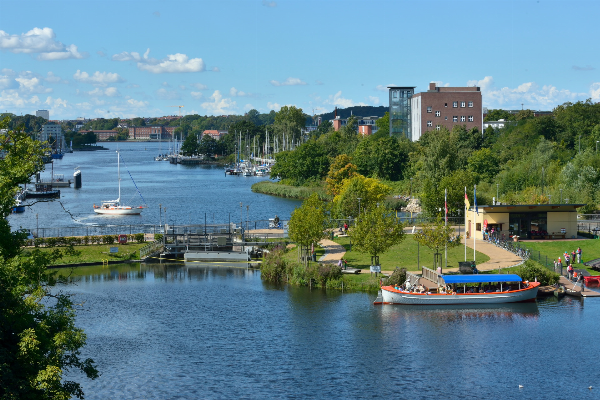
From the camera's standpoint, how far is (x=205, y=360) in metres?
38.2

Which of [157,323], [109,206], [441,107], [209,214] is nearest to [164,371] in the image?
[157,323]

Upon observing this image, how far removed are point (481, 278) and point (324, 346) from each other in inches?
578

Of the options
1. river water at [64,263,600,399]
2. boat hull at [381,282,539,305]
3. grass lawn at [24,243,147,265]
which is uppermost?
grass lawn at [24,243,147,265]

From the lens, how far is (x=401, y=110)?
156m

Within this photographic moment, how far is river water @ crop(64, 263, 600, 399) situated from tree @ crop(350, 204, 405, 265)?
15.7ft

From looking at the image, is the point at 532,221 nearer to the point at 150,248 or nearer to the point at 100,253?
the point at 150,248

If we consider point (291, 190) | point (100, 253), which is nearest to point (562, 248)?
point (100, 253)

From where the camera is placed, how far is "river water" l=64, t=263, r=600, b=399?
1334 inches

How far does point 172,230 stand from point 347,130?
375ft

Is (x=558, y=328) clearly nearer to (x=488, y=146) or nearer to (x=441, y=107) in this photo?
(x=488, y=146)

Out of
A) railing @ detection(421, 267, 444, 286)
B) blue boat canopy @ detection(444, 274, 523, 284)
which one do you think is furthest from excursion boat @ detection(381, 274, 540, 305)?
railing @ detection(421, 267, 444, 286)

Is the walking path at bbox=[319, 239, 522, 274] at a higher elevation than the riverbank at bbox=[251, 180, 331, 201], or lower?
lower

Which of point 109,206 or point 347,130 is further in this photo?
point 347,130

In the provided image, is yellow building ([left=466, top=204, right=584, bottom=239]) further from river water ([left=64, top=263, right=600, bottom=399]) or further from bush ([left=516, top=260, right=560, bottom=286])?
river water ([left=64, top=263, right=600, bottom=399])
